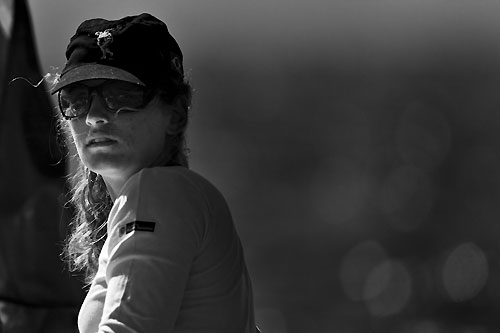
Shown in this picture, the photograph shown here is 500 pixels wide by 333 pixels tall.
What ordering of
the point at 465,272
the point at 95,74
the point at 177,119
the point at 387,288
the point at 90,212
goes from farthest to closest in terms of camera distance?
the point at 387,288 < the point at 465,272 < the point at 90,212 < the point at 177,119 < the point at 95,74

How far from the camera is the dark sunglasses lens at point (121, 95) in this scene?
1.79 metres

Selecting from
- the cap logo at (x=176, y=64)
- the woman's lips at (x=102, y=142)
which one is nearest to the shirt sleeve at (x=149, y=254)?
the woman's lips at (x=102, y=142)

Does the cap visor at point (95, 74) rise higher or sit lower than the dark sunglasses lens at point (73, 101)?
higher

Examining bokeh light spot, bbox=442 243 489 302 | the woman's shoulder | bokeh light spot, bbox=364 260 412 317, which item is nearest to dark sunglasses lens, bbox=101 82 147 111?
the woman's shoulder

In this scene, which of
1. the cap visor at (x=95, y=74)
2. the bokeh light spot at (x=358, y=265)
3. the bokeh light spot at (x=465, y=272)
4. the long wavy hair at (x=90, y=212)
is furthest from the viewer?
the bokeh light spot at (x=358, y=265)

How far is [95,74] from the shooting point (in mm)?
1761

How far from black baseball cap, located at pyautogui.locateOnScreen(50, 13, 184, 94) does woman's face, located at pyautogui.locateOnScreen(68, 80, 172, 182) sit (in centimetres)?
4

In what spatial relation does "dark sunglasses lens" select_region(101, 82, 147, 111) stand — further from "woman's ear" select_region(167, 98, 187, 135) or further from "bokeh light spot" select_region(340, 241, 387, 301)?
"bokeh light spot" select_region(340, 241, 387, 301)

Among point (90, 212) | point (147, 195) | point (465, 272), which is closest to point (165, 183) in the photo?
point (147, 195)

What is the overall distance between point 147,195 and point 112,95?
189 millimetres

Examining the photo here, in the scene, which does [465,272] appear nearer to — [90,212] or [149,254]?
[90,212]

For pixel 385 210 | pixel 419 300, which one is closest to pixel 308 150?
pixel 385 210

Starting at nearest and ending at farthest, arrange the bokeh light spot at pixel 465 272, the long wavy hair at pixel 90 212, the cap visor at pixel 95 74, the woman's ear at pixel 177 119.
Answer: the cap visor at pixel 95 74 → the woman's ear at pixel 177 119 → the long wavy hair at pixel 90 212 → the bokeh light spot at pixel 465 272

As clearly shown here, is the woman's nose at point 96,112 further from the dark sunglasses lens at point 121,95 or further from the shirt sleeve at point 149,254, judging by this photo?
the shirt sleeve at point 149,254
